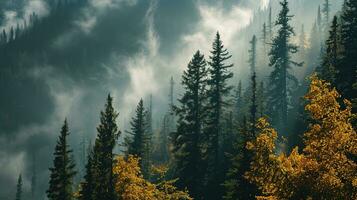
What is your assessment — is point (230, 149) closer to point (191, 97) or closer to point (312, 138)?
point (191, 97)

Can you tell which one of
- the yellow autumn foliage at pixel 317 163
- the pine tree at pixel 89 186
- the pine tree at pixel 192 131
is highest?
the pine tree at pixel 192 131

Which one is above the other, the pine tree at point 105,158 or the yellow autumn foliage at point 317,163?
the pine tree at point 105,158

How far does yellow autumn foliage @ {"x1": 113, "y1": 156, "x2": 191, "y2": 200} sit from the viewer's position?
116 ft

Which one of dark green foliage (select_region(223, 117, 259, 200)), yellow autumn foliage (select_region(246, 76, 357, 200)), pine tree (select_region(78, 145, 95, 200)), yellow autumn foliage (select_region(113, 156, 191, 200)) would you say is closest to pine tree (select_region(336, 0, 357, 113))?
dark green foliage (select_region(223, 117, 259, 200))

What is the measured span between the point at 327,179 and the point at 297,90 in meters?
77.1

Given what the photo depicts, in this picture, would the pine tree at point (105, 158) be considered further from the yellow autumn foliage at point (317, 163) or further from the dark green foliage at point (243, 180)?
the yellow autumn foliage at point (317, 163)

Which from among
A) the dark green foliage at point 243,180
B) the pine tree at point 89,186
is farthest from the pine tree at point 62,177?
the dark green foliage at point 243,180

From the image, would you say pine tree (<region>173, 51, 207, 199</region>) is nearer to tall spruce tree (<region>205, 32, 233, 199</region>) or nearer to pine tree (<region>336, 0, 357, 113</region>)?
tall spruce tree (<region>205, 32, 233, 199</region>)

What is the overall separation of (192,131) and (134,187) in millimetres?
12251

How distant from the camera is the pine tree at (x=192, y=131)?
45469 millimetres

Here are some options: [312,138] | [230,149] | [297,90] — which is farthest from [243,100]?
[312,138]

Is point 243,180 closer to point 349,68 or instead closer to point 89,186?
point 89,186

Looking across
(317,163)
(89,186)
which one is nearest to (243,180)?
(89,186)

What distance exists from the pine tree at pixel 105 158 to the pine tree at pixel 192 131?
706 centimetres
